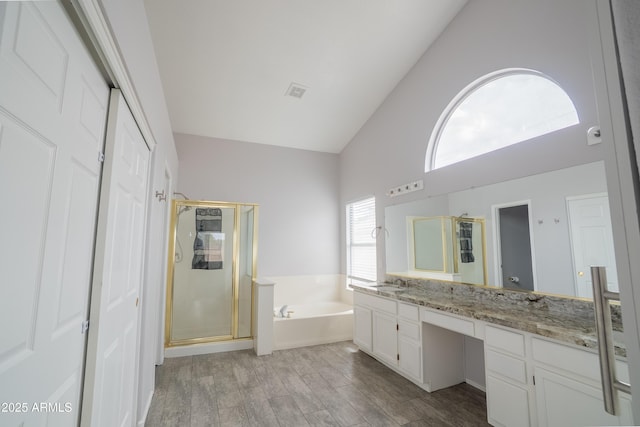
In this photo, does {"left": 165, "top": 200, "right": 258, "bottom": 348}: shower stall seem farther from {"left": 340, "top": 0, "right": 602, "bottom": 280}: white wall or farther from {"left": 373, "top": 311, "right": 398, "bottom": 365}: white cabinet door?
{"left": 340, "top": 0, "right": 602, "bottom": 280}: white wall

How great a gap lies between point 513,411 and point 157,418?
250 centimetres

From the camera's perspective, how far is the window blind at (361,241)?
427 centimetres

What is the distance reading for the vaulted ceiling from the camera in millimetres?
2650

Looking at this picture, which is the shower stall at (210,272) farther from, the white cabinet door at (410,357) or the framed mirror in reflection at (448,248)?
the framed mirror in reflection at (448,248)

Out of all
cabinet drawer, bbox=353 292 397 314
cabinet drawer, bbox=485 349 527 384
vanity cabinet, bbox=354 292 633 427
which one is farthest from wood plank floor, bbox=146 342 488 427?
cabinet drawer, bbox=353 292 397 314

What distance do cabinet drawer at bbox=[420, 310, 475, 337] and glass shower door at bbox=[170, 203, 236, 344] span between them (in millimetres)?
2467

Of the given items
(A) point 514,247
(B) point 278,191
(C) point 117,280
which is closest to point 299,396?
(C) point 117,280

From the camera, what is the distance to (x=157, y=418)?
2.17 metres

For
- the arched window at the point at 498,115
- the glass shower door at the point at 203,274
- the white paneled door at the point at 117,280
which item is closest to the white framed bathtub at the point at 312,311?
the glass shower door at the point at 203,274

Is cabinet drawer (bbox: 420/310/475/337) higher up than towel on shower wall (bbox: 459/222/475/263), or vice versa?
towel on shower wall (bbox: 459/222/475/263)

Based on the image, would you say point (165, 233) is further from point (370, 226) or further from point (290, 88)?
point (370, 226)

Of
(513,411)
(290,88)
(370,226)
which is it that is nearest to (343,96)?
(290,88)

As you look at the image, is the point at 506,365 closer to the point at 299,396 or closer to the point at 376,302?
the point at 376,302

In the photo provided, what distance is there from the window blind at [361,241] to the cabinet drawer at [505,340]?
220cm
